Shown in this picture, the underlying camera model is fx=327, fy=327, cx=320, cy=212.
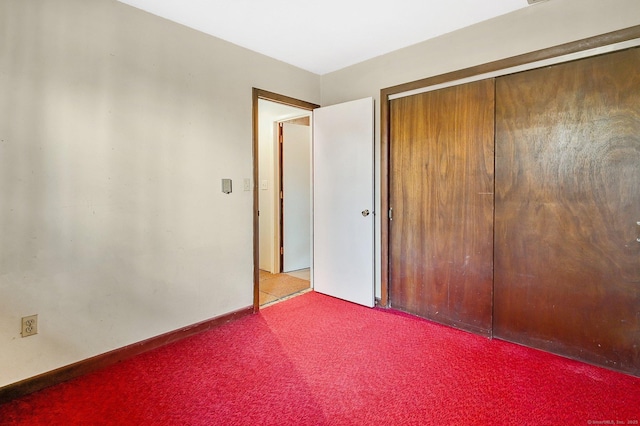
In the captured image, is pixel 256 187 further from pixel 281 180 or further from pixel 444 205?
pixel 444 205

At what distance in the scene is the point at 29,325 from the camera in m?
1.85

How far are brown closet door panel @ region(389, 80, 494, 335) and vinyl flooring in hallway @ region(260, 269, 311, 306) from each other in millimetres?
1159

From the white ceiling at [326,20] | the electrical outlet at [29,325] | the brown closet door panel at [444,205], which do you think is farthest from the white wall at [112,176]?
the brown closet door panel at [444,205]

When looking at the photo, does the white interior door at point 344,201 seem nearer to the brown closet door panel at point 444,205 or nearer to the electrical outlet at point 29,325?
the brown closet door panel at point 444,205

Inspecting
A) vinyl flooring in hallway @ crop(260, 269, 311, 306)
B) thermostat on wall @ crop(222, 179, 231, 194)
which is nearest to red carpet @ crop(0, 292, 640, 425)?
vinyl flooring in hallway @ crop(260, 269, 311, 306)

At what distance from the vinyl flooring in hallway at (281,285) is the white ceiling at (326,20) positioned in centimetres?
240

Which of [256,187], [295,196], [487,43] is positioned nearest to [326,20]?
[487,43]

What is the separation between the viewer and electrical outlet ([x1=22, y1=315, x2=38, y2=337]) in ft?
6.02

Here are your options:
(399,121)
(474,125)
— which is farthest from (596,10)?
(399,121)

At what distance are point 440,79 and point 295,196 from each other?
95.6 inches

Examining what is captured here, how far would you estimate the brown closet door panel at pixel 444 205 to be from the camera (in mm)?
2494

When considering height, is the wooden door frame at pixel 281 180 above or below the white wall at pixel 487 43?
below

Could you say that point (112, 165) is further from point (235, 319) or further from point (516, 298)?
point (516, 298)

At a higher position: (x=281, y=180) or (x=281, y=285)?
(x=281, y=180)
